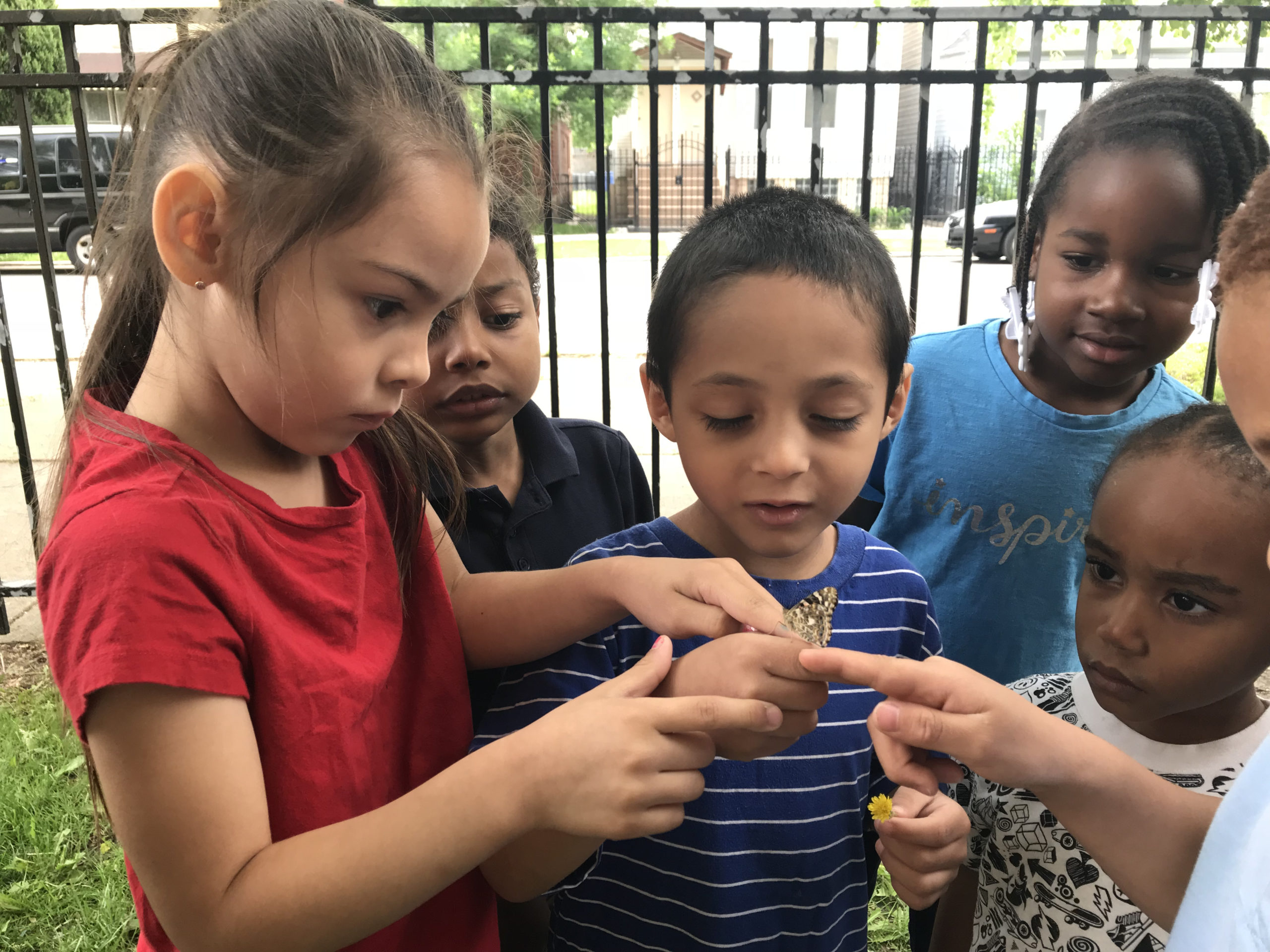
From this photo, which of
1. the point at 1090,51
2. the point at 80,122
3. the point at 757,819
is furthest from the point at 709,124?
the point at 757,819

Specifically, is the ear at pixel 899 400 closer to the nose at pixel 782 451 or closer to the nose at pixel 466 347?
the nose at pixel 782 451

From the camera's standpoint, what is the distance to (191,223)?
1130 millimetres

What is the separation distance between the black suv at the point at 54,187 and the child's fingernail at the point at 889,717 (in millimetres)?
13805

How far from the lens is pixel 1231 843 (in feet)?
3.36

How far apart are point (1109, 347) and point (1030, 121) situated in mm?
2629

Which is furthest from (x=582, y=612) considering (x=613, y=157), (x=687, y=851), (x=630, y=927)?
(x=613, y=157)

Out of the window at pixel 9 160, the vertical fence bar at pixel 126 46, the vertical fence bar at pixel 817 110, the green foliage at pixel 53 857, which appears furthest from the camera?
the window at pixel 9 160

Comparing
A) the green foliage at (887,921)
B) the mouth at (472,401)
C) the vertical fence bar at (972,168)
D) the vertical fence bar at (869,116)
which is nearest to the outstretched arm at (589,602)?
the mouth at (472,401)

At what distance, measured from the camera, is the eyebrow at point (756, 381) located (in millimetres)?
1394

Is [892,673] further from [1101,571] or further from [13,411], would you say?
[13,411]

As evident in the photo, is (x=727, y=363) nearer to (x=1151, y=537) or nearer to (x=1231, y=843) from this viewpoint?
(x=1151, y=537)

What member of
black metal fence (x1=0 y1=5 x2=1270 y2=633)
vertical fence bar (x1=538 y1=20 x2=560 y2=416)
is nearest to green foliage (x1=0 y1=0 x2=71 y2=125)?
black metal fence (x1=0 y1=5 x2=1270 y2=633)

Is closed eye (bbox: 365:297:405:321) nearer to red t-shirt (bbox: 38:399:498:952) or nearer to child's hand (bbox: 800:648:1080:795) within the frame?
red t-shirt (bbox: 38:399:498:952)

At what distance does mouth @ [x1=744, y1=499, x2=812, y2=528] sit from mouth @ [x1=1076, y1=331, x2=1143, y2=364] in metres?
0.86
